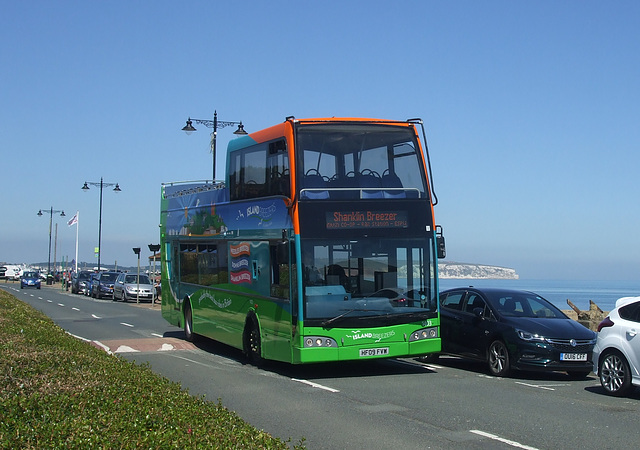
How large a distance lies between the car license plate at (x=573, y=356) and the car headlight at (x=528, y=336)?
1.40 ft

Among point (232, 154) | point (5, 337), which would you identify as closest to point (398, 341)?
point (232, 154)

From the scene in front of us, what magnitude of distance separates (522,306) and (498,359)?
4.19ft

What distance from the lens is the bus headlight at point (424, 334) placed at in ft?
46.4

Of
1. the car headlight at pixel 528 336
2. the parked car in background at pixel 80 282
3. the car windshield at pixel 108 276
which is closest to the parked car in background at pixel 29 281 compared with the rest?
the parked car in background at pixel 80 282

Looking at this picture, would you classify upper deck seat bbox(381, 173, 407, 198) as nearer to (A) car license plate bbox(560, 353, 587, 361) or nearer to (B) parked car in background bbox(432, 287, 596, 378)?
(B) parked car in background bbox(432, 287, 596, 378)

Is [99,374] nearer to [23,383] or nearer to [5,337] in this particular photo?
[23,383]

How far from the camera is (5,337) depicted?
1380 centimetres

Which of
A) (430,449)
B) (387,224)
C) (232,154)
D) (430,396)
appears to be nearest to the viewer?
(430,449)

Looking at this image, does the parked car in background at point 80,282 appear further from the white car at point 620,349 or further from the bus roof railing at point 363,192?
the white car at point 620,349

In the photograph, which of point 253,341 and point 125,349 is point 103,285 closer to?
point 125,349

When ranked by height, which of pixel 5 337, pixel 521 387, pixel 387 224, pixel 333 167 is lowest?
pixel 521 387

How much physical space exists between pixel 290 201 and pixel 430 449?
6.33m

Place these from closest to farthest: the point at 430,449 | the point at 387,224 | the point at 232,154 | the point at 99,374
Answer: the point at 430,449, the point at 99,374, the point at 387,224, the point at 232,154

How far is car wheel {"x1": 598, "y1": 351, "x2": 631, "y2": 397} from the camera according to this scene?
12.0 meters
